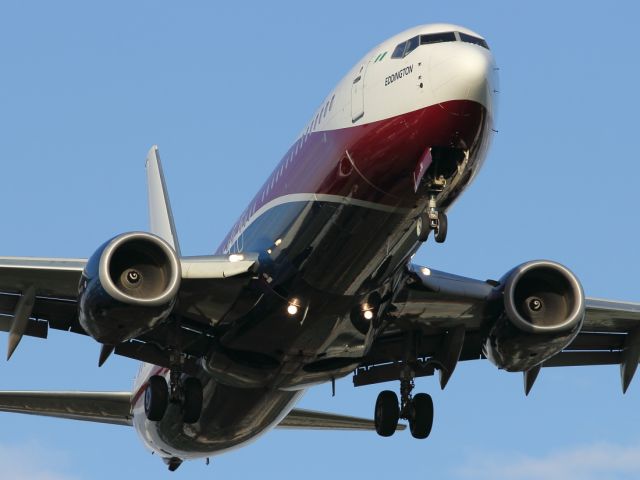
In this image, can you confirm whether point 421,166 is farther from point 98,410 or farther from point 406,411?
point 98,410

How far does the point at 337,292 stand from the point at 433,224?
8.61 feet

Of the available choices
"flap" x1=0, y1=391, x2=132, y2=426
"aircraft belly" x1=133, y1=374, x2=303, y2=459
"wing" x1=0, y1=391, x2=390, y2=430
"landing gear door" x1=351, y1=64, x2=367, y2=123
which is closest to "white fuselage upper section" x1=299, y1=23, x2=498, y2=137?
"landing gear door" x1=351, y1=64, x2=367, y2=123

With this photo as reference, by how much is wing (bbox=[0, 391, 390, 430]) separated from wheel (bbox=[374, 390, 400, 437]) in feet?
1.23

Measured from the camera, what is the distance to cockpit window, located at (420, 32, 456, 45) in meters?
25.3

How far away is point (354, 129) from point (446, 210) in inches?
81.7

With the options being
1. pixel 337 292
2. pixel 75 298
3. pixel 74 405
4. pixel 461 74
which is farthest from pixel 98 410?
pixel 461 74

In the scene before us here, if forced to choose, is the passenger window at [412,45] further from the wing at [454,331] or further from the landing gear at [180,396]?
the landing gear at [180,396]

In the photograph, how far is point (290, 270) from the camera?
26.6m

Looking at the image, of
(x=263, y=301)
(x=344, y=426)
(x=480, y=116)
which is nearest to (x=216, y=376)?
(x=263, y=301)

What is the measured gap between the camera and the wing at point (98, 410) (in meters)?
31.7

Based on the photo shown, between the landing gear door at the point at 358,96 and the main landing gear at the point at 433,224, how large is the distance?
1.94 m

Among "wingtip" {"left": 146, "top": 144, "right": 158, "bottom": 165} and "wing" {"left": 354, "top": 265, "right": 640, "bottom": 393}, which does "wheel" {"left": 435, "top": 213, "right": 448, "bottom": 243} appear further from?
"wingtip" {"left": 146, "top": 144, "right": 158, "bottom": 165}

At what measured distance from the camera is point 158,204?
1542 inches

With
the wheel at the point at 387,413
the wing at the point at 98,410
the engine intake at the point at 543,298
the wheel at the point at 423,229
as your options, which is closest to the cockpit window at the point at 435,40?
the wheel at the point at 423,229
